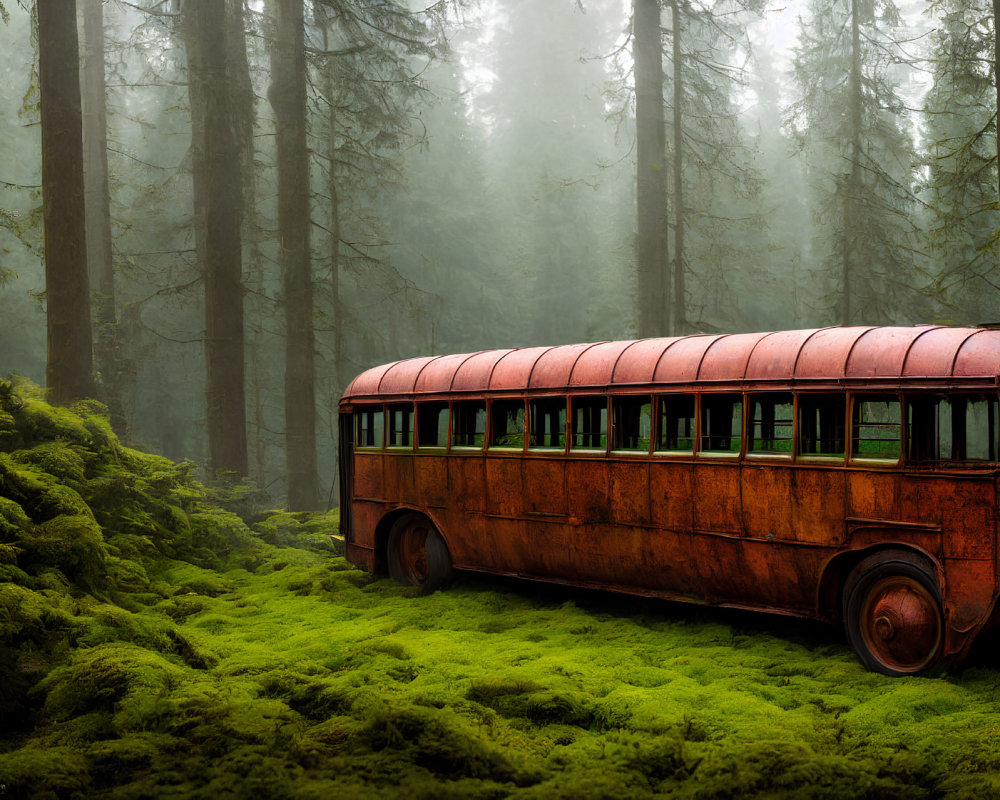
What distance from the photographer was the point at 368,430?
13.2 meters

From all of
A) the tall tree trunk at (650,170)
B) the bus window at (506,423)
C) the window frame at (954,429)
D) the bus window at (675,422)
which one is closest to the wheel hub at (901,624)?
the window frame at (954,429)

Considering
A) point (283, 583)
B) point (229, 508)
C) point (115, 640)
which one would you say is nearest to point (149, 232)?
point (229, 508)

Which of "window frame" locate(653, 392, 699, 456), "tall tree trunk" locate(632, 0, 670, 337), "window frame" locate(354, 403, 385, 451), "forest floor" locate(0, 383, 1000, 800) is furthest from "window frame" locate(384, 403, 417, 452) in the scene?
"tall tree trunk" locate(632, 0, 670, 337)

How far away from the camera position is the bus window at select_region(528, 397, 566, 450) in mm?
10758

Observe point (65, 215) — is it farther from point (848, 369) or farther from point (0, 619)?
point (848, 369)

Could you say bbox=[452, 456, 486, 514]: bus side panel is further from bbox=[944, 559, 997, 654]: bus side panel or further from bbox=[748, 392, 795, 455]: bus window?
bbox=[944, 559, 997, 654]: bus side panel

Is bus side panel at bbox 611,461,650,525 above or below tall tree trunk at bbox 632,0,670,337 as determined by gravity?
below

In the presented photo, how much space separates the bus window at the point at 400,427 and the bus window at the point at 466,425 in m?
0.96

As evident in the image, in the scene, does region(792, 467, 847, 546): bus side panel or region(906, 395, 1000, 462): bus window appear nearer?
region(906, 395, 1000, 462): bus window

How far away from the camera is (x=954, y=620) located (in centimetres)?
706

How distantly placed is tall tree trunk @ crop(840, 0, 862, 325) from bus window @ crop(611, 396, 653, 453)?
18469mm

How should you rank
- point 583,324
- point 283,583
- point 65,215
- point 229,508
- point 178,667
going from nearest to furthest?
1. point 178,667
2. point 283,583
3. point 65,215
4. point 229,508
5. point 583,324

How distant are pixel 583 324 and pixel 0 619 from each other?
4373cm

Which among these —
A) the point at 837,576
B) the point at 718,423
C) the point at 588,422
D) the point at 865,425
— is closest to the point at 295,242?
the point at 588,422
